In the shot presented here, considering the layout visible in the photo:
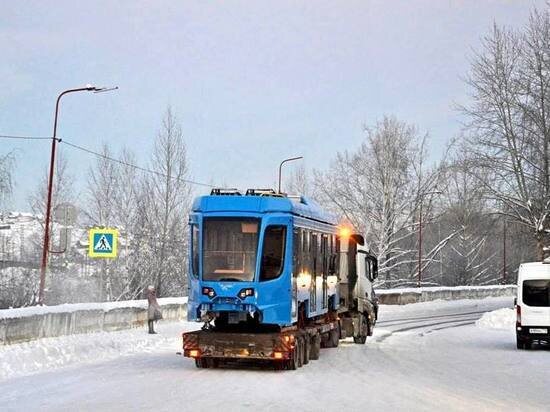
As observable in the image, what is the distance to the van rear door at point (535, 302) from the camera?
23469mm

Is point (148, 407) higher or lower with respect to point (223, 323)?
lower

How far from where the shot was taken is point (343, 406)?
1193 cm

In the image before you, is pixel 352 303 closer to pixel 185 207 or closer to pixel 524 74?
pixel 524 74

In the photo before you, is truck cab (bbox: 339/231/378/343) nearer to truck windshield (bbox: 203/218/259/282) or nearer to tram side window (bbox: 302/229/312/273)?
tram side window (bbox: 302/229/312/273)

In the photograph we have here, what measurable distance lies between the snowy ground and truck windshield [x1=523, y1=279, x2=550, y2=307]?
139cm

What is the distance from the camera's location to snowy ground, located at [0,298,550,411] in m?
12.2

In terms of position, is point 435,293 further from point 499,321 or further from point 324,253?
point 324,253

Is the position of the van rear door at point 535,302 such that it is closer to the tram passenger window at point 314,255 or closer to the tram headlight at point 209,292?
the tram passenger window at point 314,255

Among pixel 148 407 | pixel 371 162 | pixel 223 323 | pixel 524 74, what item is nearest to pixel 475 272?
pixel 371 162

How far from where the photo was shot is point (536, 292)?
23.9 metres

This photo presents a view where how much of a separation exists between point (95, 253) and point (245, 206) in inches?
365

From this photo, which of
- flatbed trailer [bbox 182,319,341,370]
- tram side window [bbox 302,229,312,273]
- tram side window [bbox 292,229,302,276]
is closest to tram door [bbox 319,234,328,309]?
tram side window [bbox 302,229,312,273]

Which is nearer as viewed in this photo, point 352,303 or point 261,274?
point 261,274

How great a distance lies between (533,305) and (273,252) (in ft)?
33.7
